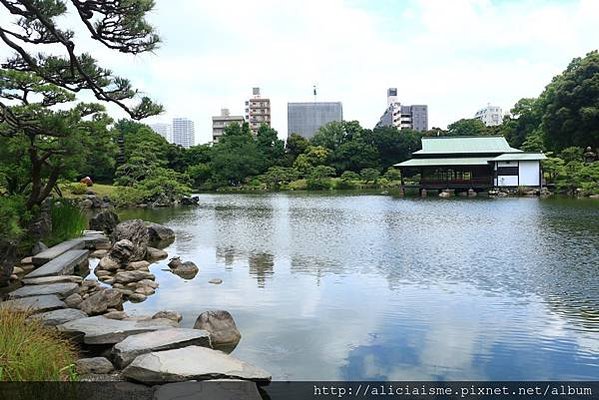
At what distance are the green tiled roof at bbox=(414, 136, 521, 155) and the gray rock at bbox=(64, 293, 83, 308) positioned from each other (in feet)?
97.5

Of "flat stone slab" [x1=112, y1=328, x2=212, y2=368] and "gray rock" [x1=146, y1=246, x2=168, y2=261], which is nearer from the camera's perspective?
"flat stone slab" [x1=112, y1=328, x2=212, y2=368]

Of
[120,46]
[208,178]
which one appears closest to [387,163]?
[208,178]

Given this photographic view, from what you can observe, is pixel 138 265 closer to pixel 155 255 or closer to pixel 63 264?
pixel 63 264

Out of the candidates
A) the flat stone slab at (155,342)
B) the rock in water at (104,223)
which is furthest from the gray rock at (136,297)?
the rock in water at (104,223)

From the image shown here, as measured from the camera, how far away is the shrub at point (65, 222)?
11.2m

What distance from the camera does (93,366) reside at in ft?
13.6

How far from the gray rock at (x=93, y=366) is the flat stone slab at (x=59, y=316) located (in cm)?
106

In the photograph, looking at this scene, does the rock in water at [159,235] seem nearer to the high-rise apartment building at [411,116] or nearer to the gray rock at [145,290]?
the gray rock at [145,290]

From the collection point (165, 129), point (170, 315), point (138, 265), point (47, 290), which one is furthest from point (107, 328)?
point (165, 129)

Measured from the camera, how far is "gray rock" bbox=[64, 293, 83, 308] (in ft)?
20.4

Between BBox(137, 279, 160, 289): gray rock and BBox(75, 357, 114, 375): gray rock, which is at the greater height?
BBox(75, 357, 114, 375): gray rock

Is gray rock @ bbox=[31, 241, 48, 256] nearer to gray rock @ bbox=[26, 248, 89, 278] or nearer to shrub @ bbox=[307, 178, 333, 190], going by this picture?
gray rock @ bbox=[26, 248, 89, 278]

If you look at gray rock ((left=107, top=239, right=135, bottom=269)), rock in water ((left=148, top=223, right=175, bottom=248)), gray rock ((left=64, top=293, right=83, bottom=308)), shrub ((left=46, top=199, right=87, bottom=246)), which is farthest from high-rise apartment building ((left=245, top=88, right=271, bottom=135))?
gray rock ((left=64, top=293, right=83, bottom=308))

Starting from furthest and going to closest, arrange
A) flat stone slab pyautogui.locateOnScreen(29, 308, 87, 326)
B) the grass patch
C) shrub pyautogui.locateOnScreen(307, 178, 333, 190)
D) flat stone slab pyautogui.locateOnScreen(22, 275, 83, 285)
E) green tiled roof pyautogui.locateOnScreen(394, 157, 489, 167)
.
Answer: shrub pyautogui.locateOnScreen(307, 178, 333, 190) → green tiled roof pyautogui.locateOnScreen(394, 157, 489, 167) → flat stone slab pyautogui.locateOnScreen(22, 275, 83, 285) → flat stone slab pyautogui.locateOnScreen(29, 308, 87, 326) → the grass patch
